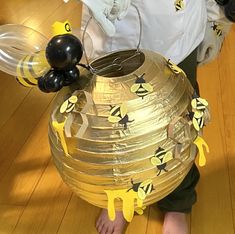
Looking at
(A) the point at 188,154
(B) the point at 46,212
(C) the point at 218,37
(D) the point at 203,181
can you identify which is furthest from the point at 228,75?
(A) the point at 188,154

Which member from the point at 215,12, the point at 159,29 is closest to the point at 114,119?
the point at 159,29

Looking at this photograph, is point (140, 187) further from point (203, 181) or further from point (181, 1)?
point (203, 181)

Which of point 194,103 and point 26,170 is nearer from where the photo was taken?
point 194,103

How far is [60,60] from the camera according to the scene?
1.95 feet

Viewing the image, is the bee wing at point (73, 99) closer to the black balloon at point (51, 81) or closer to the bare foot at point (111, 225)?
the black balloon at point (51, 81)

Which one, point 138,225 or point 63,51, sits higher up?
point 63,51

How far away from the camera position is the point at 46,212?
1.15 metres

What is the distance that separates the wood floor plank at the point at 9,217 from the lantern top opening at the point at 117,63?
59 cm

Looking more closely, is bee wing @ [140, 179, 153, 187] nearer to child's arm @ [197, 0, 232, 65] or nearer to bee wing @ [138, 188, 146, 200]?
bee wing @ [138, 188, 146, 200]

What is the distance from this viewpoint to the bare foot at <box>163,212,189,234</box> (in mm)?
1049

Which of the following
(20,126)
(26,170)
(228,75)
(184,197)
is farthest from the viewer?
(228,75)

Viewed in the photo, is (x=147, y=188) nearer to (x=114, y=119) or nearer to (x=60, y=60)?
(x=114, y=119)

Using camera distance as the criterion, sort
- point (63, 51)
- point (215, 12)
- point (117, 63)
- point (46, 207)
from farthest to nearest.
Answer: point (46, 207) → point (215, 12) → point (117, 63) → point (63, 51)

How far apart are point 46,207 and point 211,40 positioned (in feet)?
2.07
